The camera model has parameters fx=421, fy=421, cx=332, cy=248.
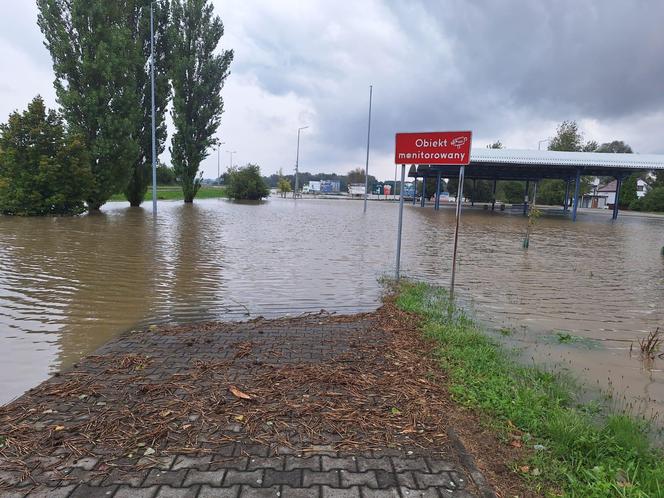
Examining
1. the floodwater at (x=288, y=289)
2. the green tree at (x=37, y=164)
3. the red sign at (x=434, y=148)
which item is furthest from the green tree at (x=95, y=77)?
the red sign at (x=434, y=148)

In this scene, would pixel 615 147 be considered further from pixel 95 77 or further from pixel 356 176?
pixel 95 77

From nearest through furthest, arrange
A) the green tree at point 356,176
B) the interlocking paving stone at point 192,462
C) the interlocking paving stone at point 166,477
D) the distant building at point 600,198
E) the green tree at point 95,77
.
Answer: the interlocking paving stone at point 166,477 → the interlocking paving stone at point 192,462 → the green tree at point 95,77 → the distant building at point 600,198 → the green tree at point 356,176

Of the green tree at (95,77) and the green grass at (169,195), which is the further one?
the green grass at (169,195)

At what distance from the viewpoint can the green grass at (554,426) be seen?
8.17ft

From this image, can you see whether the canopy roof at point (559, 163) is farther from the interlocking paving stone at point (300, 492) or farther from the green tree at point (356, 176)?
the green tree at point (356, 176)

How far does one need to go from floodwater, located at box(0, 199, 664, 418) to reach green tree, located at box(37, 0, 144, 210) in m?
10.9

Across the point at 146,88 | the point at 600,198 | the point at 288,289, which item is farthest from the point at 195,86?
the point at 600,198

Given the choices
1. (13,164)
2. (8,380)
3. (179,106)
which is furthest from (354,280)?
(179,106)

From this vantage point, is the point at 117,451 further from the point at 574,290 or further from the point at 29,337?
the point at 574,290

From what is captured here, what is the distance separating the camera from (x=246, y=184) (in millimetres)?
52781

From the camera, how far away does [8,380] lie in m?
3.95

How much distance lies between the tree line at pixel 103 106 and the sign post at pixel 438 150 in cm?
2091

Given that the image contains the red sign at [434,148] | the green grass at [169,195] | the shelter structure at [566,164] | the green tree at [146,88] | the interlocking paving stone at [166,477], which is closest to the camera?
the interlocking paving stone at [166,477]

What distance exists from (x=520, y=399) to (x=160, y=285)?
21.7ft
